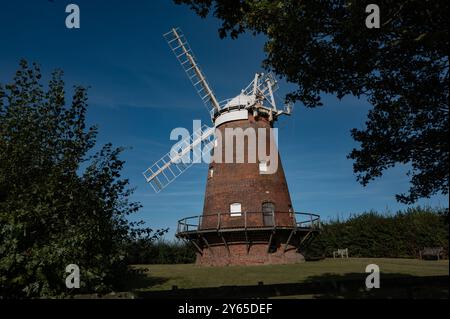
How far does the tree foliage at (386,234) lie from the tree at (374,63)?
2130cm

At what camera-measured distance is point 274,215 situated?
22.4 m

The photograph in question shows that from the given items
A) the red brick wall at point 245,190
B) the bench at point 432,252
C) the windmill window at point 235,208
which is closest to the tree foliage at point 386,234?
the bench at point 432,252

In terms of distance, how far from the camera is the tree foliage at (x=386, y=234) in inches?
1138

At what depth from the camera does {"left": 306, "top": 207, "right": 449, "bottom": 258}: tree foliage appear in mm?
28906

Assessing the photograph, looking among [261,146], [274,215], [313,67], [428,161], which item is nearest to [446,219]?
[428,161]

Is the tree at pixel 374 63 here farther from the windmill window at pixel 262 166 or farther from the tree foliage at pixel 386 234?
the tree foliage at pixel 386 234

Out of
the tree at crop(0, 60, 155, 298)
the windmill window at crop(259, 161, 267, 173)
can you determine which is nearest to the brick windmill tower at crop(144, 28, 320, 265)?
the windmill window at crop(259, 161, 267, 173)

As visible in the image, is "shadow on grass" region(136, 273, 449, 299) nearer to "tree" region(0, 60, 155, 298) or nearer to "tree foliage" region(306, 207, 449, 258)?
"tree" region(0, 60, 155, 298)

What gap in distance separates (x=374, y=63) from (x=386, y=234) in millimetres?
25985

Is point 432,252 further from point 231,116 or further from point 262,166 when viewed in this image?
point 231,116

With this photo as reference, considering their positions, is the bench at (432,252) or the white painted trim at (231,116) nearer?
the white painted trim at (231,116)

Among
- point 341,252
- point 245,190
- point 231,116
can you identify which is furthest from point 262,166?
point 341,252

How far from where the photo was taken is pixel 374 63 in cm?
812

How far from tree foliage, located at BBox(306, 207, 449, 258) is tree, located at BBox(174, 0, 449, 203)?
21303mm
